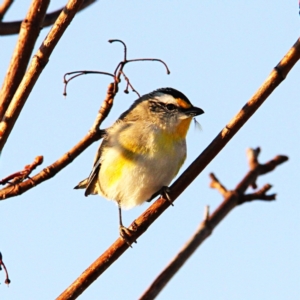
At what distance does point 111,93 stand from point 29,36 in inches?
21.8

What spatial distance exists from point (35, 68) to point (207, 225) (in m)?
1.67

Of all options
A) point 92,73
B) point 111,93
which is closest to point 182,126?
point 92,73

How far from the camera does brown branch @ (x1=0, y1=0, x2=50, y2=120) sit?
2.80 metres

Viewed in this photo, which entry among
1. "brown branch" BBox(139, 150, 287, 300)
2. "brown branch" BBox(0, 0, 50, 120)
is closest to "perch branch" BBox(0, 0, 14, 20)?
"brown branch" BBox(0, 0, 50, 120)

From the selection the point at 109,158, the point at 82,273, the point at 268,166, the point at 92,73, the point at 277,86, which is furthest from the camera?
the point at 109,158

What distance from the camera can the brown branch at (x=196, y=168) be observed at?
2777mm

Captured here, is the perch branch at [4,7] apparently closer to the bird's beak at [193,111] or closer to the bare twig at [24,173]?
the bare twig at [24,173]

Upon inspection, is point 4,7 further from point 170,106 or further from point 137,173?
point 170,106

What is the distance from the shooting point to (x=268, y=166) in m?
4.17

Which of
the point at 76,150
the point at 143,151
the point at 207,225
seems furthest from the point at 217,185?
the point at 76,150

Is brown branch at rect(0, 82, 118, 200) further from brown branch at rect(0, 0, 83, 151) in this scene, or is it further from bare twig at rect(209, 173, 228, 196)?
bare twig at rect(209, 173, 228, 196)

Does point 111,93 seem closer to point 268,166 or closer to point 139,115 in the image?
point 268,166

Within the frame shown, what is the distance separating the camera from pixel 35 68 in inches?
105

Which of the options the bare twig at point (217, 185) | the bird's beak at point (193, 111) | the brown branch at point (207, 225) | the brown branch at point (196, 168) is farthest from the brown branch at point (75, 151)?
the bird's beak at point (193, 111)
